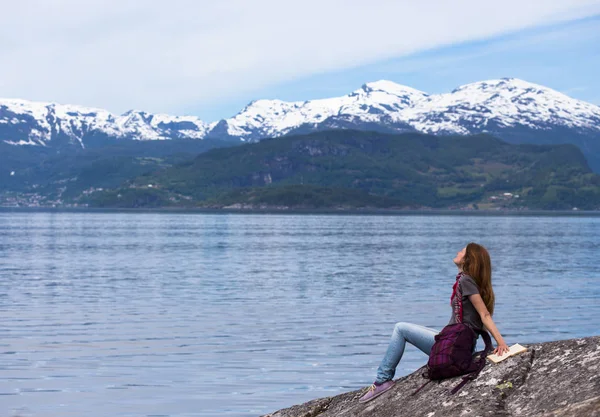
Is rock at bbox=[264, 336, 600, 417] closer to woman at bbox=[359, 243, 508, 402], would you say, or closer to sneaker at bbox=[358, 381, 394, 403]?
sneaker at bbox=[358, 381, 394, 403]

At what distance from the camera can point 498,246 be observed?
4904 inches

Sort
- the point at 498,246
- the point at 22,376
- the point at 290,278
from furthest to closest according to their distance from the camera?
the point at 498,246 → the point at 290,278 → the point at 22,376

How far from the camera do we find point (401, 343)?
1405 centimetres

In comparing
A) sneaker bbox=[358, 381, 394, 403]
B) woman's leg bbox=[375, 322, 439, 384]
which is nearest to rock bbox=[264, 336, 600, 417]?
sneaker bbox=[358, 381, 394, 403]

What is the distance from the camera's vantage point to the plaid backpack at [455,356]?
1206 cm

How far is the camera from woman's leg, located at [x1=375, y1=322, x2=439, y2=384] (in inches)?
538

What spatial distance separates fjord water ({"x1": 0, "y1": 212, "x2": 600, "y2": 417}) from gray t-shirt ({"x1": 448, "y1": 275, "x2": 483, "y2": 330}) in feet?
38.2

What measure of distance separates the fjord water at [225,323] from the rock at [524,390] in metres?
11.7

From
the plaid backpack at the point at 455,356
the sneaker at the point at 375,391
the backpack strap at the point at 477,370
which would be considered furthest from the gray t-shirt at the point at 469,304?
the sneaker at the point at 375,391

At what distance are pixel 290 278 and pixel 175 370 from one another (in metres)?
41.5

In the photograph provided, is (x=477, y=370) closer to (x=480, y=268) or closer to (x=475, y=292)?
(x=475, y=292)

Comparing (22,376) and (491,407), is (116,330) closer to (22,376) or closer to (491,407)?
(22,376)

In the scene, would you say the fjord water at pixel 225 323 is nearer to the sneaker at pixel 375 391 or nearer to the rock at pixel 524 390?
the sneaker at pixel 375 391

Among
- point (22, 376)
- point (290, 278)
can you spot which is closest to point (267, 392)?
point (22, 376)
